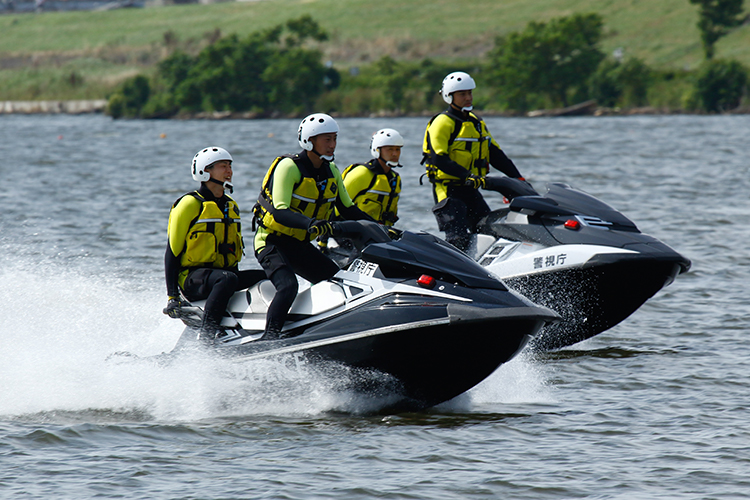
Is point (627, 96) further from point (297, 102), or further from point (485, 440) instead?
point (485, 440)

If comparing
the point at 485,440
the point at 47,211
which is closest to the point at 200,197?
the point at 485,440

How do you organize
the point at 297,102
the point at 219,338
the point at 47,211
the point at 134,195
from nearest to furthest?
the point at 219,338 < the point at 47,211 < the point at 134,195 < the point at 297,102

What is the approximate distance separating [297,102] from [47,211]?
65.3 m

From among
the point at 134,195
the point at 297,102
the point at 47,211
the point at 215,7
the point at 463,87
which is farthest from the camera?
the point at 215,7

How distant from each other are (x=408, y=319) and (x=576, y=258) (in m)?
2.66

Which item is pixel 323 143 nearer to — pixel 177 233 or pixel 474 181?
pixel 177 233

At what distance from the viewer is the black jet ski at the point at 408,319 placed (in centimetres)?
630

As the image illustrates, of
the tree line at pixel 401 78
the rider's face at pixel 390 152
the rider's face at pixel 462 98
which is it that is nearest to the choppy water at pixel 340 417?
the rider's face at pixel 390 152

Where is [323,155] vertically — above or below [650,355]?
above

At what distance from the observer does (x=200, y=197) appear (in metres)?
6.86

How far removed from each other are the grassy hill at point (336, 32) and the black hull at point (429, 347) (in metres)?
86.7

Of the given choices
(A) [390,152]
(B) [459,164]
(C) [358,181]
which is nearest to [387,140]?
(A) [390,152]

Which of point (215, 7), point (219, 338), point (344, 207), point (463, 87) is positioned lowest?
point (219, 338)

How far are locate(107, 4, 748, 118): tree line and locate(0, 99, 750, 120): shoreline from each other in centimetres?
73
